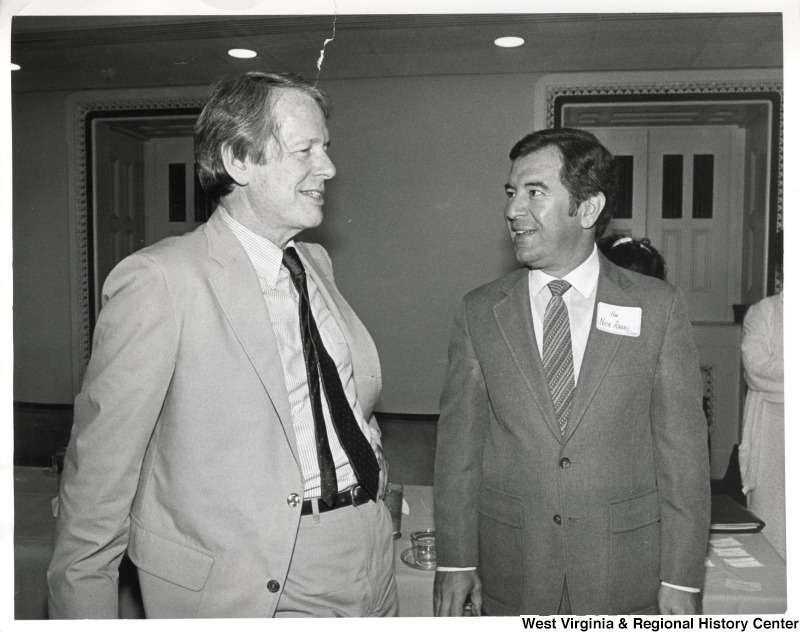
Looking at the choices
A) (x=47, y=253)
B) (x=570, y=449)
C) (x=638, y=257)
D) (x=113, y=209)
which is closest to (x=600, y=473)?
(x=570, y=449)

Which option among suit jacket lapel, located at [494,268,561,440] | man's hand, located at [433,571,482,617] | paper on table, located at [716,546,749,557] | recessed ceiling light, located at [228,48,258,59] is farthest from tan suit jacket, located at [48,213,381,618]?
recessed ceiling light, located at [228,48,258,59]

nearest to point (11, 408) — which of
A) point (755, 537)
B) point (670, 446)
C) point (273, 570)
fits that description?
point (273, 570)

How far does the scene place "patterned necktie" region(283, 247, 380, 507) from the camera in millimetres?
1209

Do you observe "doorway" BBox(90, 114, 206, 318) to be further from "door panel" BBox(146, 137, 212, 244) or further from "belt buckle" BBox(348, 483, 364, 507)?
"belt buckle" BBox(348, 483, 364, 507)

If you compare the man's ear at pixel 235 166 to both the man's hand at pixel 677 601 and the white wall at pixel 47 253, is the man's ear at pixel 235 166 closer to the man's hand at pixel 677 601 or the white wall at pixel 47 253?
the man's hand at pixel 677 601

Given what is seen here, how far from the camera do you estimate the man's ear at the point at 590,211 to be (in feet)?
5.03

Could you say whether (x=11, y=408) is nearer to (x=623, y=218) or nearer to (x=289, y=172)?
(x=289, y=172)

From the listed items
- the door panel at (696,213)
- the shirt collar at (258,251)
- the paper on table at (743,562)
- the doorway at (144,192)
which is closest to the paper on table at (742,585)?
the paper on table at (743,562)

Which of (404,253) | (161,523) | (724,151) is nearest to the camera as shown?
(161,523)

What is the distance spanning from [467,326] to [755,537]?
97 cm

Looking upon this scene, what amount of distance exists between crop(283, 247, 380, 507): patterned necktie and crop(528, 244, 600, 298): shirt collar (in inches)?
20.7

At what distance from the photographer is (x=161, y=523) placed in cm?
113

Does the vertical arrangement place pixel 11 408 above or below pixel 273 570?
above

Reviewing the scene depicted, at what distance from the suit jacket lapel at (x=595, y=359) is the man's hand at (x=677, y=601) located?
15.4 inches
